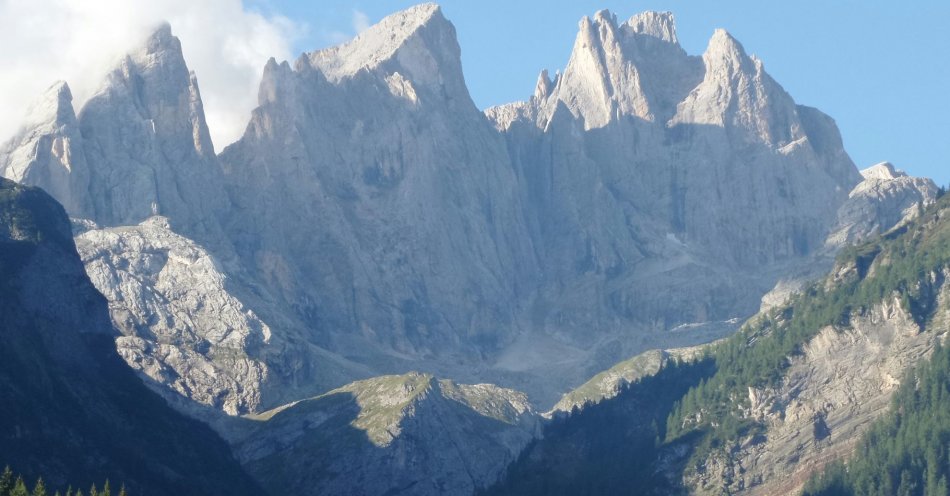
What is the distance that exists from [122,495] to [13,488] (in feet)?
29.8

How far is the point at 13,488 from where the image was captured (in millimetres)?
168000

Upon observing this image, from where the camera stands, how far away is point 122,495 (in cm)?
17150
